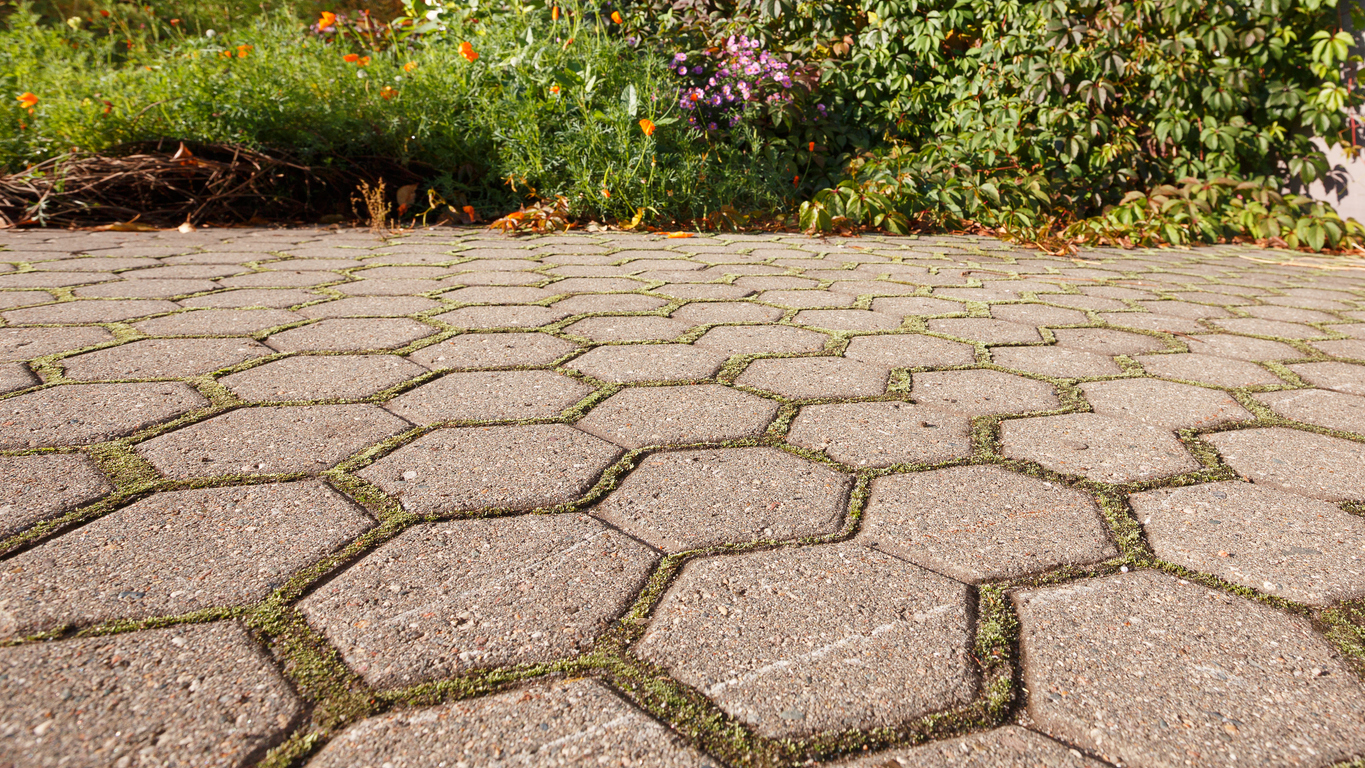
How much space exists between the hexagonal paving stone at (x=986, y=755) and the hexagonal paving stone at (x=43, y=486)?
1006 mm

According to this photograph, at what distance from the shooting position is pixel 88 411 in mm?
1417

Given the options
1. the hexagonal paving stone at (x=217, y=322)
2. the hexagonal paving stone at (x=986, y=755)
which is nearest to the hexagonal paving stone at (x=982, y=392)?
the hexagonal paving stone at (x=986, y=755)

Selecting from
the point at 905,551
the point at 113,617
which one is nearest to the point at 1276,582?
the point at 905,551

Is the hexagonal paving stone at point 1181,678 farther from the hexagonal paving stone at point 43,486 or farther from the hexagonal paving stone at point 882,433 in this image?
the hexagonal paving stone at point 43,486

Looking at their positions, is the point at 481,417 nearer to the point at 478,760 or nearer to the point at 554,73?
the point at 478,760

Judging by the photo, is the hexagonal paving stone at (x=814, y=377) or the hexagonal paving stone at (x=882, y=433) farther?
the hexagonal paving stone at (x=814, y=377)

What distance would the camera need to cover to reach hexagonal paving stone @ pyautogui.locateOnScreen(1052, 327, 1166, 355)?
82.4 inches

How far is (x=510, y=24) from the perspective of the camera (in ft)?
15.3

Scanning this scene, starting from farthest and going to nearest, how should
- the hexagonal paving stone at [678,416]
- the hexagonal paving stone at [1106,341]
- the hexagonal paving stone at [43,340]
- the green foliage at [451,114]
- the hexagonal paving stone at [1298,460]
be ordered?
the green foliage at [451,114] → the hexagonal paving stone at [1106,341] → the hexagonal paving stone at [43,340] → the hexagonal paving stone at [678,416] → the hexagonal paving stone at [1298,460]

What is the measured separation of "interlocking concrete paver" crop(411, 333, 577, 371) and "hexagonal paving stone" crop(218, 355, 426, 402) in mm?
67

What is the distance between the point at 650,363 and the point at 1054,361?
0.93 metres

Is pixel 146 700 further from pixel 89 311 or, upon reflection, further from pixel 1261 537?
pixel 89 311

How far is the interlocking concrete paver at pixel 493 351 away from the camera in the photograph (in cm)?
179

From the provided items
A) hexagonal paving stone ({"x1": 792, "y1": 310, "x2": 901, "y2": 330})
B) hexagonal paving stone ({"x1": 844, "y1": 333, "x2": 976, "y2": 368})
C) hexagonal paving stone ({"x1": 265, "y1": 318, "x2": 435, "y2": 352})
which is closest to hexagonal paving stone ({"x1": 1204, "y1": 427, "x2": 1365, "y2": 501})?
hexagonal paving stone ({"x1": 844, "y1": 333, "x2": 976, "y2": 368})
